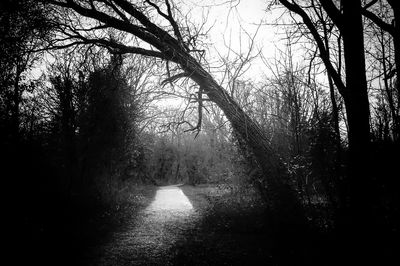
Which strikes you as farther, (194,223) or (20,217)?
(194,223)

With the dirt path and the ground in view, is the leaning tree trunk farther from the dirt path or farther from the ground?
the dirt path

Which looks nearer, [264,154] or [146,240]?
[146,240]

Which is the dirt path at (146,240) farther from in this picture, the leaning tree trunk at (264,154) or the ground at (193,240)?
the leaning tree trunk at (264,154)

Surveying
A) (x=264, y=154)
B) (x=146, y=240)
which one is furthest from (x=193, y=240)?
(x=264, y=154)

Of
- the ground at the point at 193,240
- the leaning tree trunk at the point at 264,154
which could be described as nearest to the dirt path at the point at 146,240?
the ground at the point at 193,240

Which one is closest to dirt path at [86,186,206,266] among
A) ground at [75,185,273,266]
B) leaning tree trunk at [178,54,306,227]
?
ground at [75,185,273,266]

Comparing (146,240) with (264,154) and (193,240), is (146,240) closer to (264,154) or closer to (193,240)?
(193,240)

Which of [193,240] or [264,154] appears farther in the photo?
[264,154]

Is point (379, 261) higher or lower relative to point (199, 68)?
lower

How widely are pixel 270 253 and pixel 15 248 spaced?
18.0 feet

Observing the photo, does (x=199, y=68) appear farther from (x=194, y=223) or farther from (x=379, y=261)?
(x=379, y=261)

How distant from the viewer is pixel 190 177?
3662 centimetres

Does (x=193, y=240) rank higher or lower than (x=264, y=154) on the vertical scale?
lower

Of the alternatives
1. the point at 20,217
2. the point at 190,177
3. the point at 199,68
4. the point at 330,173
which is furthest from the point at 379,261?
the point at 190,177
